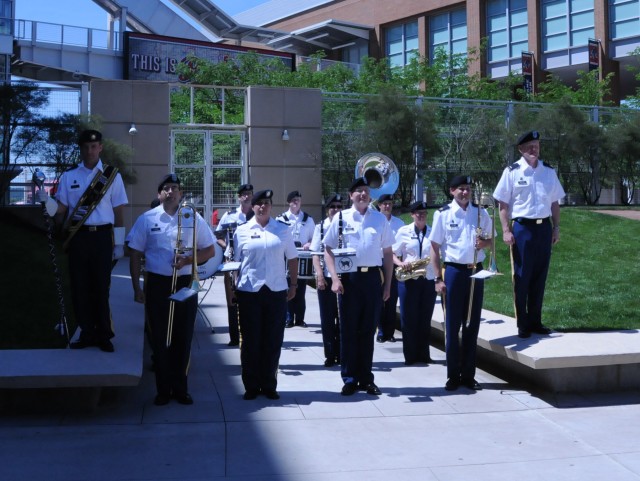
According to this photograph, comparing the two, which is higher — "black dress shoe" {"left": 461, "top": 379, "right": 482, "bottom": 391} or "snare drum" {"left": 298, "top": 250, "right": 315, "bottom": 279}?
"snare drum" {"left": 298, "top": 250, "right": 315, "bottom": 279}

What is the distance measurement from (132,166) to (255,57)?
19660 mm

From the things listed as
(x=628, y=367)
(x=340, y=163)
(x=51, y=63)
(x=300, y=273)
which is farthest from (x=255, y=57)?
(x=628, y=367)

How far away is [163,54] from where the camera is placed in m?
44.2

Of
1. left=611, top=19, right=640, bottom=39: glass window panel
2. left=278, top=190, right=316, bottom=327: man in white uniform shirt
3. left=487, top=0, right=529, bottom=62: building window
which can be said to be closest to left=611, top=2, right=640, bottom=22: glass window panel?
left=611, top=19, right=640, bottom=39: glass window panel

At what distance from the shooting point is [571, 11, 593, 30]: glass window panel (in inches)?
1796

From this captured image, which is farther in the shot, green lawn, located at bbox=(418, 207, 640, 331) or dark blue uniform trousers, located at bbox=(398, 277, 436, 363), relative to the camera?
green lawn, located at bbox=(418, 207, 640, 331)

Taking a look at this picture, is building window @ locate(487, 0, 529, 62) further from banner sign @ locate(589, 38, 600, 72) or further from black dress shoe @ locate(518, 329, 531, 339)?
black dress shoe @ locate(518, 329, 531, 339)

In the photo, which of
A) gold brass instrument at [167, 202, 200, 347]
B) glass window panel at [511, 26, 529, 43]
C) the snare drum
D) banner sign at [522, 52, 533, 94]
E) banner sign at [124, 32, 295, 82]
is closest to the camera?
gold brass instrument at [167, 202, 200, 347]

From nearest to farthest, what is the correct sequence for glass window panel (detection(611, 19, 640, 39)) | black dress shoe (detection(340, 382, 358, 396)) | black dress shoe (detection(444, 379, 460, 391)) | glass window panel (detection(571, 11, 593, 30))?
black dress shoe (detection(340, 382, 358, 396)) → black dress shoe (detection(444, 379, 460, 391)) → glass window panel (detection(611, 19, 640, 39)) → glass window panel (detection(571, 11, 593, 30))

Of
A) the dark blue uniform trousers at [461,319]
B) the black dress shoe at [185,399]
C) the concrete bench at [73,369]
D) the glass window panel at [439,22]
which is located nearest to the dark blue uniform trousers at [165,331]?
the black dress shoe at [185,399]

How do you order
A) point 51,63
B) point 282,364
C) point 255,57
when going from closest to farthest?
point 282,364, point 51,63, point 255,57

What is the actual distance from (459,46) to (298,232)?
1695 inches

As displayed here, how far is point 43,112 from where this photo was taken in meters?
20.6

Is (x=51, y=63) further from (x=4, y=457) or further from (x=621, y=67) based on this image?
(x=4, y=457)
